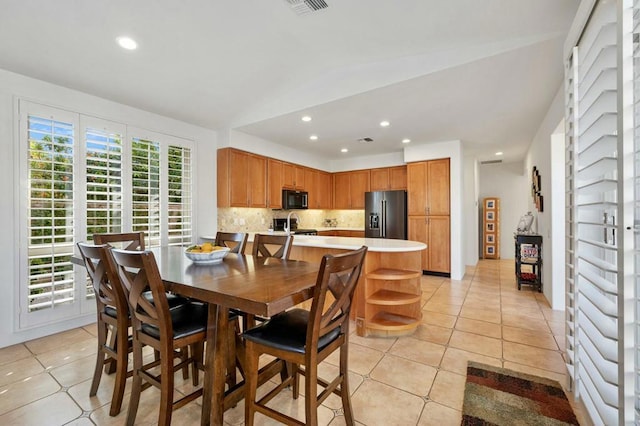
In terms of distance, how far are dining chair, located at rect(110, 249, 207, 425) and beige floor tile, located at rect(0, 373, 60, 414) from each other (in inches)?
37.0

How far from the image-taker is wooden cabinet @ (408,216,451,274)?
5223 mm

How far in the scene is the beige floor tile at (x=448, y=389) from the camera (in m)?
1.85

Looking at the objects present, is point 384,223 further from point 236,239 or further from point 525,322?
point 236,239

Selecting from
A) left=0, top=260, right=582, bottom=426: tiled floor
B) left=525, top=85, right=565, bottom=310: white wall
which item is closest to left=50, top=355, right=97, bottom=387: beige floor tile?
left=0, top=260, right=582, bottom=426: tiled floor

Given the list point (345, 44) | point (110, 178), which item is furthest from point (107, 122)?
point (345, 44)

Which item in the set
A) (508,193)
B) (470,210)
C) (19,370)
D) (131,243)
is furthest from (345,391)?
(508,193)

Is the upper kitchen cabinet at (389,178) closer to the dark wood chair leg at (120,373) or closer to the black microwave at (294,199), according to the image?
the black microwave at (294,199)

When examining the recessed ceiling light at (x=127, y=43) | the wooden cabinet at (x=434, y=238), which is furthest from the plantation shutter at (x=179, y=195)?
the wooden cabinet at (x=434, y=238)

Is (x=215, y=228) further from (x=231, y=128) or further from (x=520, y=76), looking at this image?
(x=520, y=76)

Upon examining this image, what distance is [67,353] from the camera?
8.41ft

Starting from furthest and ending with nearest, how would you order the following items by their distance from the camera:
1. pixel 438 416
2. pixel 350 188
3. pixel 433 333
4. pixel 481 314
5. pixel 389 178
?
1. pixel 350 188
2. pixel 389 178
3. pixel 481 314
4. pixel 433 333
5. pixel 438 416

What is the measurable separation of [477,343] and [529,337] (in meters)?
0.58

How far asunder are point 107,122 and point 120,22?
60.2 inches

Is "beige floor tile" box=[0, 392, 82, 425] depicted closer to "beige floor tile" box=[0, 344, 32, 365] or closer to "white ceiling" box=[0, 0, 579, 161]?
"beige floor tile" box=[0, 344, 32, 365]
